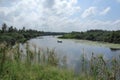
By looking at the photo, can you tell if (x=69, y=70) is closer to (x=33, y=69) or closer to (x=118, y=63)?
(x=33, y=69)

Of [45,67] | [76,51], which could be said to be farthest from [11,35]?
[45,67]

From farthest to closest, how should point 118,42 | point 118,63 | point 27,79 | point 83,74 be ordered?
1. point 118,42
2. point 83,74
3. point 27,79
4. point 118,63

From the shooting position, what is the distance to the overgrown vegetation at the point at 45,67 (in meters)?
5.65

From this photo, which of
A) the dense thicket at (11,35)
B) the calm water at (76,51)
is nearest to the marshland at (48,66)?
the calm water at (76,51)

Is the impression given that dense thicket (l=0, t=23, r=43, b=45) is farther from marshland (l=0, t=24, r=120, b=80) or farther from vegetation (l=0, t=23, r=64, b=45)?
marshland (l=0, t=24, r=120, b=80)

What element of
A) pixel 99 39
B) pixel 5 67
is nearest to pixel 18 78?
Answer: pixel 5 67

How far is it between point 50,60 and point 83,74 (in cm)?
140

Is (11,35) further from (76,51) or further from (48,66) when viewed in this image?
(48,66)

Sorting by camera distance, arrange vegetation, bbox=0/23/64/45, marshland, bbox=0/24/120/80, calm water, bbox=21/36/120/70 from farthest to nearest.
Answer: vegetation, bbox=0/23/64/45 → calm water, bbox=21/36/120/70 → marshland, bbox=0/24/120/80

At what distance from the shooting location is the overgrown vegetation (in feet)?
18.5

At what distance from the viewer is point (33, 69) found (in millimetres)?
8086

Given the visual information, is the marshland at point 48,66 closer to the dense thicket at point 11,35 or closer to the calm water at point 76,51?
the calm water at point 76,51

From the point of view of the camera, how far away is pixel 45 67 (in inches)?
329

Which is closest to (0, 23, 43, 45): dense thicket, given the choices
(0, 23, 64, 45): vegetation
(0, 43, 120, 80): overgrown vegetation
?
(0, 23, 64, 45): vegetation
